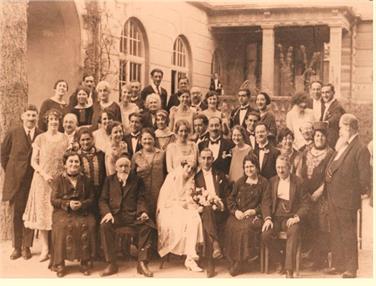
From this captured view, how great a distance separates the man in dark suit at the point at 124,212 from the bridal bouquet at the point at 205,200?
0.34 meters

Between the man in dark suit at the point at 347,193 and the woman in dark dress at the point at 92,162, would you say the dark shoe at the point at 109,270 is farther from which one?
the man in dark suit at the point at 347,193

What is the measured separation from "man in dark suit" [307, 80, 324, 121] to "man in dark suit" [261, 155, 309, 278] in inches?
20.1

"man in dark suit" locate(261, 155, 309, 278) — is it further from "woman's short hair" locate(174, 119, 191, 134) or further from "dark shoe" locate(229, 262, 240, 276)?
"woman's short hair" locate(174, 119, 191, 134)

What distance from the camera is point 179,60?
4664 mm

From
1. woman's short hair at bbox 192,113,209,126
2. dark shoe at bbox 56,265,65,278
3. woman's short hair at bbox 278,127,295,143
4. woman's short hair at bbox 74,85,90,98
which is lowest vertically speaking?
dark shoe at bbox 56,265,65,278

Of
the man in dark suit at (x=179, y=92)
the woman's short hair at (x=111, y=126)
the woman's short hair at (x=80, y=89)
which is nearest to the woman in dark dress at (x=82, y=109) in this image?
the woman's short hair at (x=80, y=89)

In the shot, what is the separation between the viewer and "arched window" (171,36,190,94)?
4586mm

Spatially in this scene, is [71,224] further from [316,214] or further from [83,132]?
[316,214]

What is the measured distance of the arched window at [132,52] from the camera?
15.1 feet

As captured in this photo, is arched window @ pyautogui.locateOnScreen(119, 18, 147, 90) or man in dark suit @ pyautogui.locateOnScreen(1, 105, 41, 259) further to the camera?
arched window @ pyautogui.locateOnScreen(119, 18, 147, 90)

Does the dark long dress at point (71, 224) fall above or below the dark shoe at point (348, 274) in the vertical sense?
above

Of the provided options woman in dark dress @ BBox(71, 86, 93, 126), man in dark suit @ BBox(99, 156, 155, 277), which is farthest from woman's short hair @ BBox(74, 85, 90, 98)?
man in dark suit @ BBox(99, 156, 155, 277)

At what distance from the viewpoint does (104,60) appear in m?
4.61

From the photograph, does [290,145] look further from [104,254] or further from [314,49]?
[104,254]
